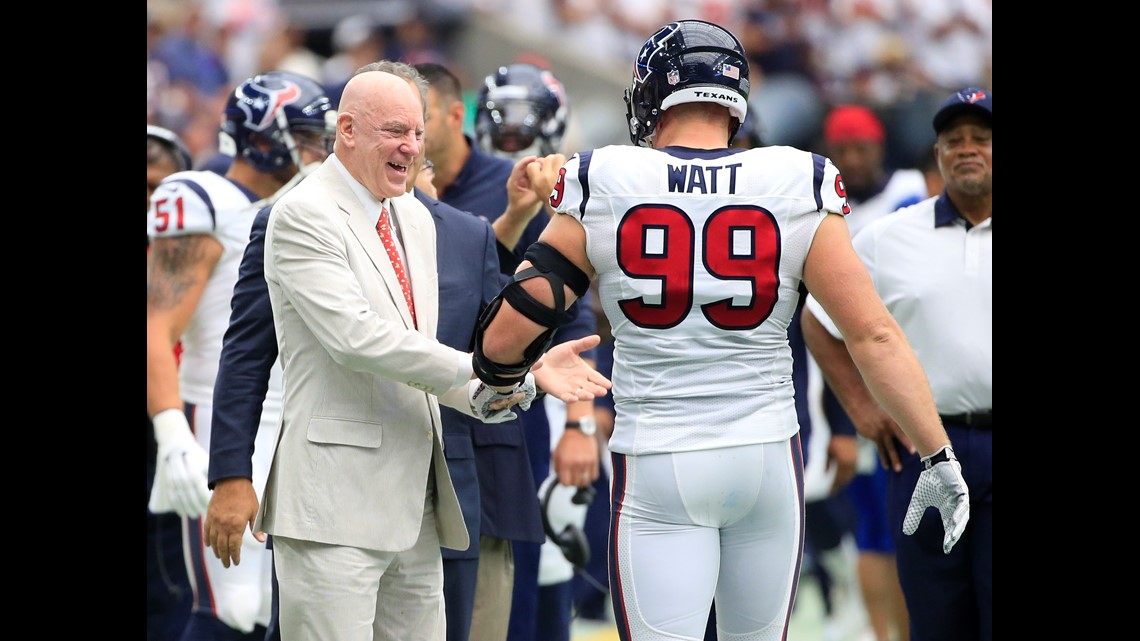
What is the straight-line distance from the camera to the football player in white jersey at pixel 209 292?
505cm

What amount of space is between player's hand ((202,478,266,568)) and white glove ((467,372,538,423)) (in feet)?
2.03

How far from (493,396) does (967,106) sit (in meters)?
2.35

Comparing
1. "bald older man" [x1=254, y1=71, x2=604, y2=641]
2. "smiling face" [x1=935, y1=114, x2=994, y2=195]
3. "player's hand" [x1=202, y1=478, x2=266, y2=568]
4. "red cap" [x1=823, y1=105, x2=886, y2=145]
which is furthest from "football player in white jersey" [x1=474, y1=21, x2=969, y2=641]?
"red cap" [x1=823, y1=105, x2=886, y2=145]

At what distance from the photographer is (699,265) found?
3404 mm

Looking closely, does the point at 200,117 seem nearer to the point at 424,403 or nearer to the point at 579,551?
the point at 579,551

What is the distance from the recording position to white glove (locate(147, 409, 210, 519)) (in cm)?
497

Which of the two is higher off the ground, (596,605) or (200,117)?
(200,117)

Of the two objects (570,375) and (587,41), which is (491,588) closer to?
(570,375)

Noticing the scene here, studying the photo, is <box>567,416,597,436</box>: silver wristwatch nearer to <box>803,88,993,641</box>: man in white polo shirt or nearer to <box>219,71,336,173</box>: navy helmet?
<box>803,88,993,641</box>: man in white polo shirt

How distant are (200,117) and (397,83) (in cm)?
1059

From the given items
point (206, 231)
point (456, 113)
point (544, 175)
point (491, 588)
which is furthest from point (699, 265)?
point (206, 231)

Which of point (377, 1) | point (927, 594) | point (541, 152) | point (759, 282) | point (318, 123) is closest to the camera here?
point (759, 282)

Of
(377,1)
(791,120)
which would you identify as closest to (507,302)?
(791,120)
